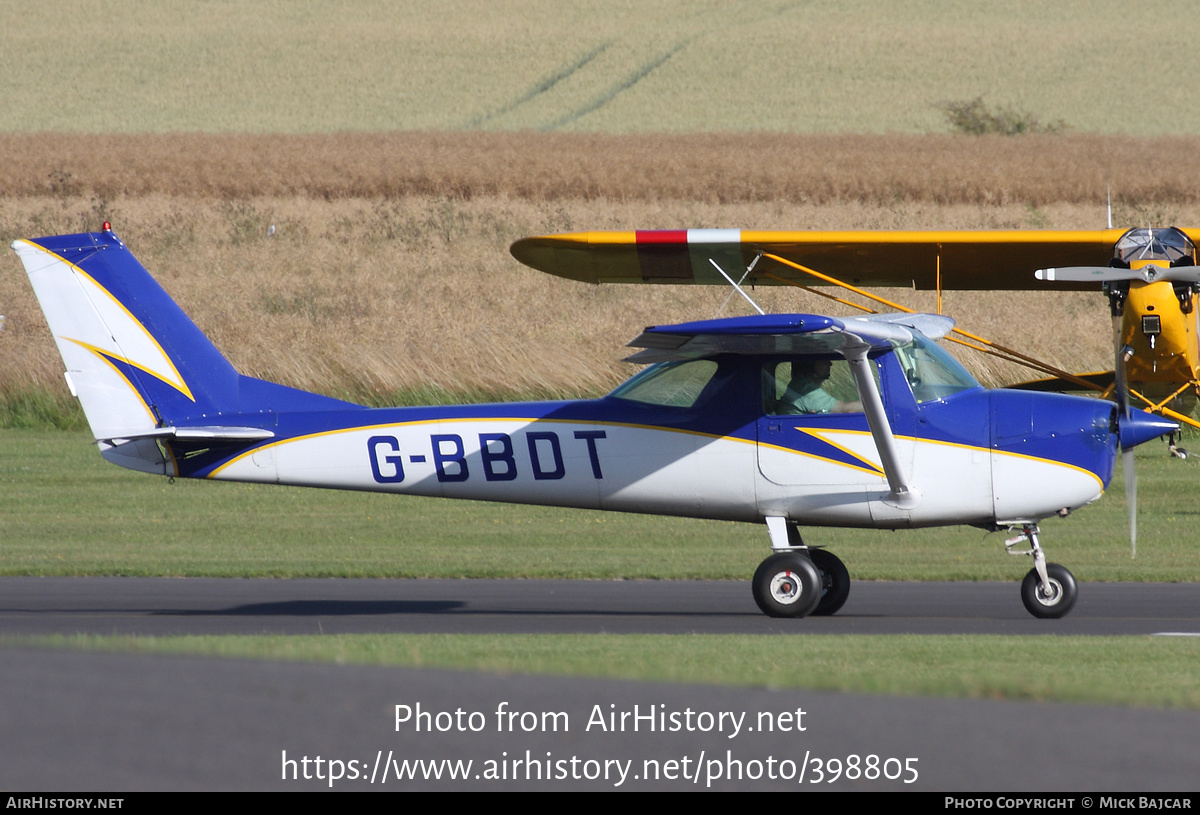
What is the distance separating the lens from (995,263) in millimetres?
16391

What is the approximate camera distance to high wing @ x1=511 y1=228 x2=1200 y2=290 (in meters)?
14.7

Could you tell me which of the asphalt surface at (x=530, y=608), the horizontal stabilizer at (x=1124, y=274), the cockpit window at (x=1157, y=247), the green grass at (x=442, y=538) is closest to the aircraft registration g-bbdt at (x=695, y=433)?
the asphalt surface at (x=530, y=608)

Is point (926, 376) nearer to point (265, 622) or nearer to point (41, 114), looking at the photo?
point (265, 622)

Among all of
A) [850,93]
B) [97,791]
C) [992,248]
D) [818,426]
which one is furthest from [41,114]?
[97,791]

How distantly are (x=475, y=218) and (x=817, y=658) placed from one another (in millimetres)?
31153

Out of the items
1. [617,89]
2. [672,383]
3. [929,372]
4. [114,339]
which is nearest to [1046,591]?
[929,372]

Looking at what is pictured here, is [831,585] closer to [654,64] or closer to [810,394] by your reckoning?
[810,394]

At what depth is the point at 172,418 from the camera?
10648mm

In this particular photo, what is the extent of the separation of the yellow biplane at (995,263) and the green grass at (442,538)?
1767 mm

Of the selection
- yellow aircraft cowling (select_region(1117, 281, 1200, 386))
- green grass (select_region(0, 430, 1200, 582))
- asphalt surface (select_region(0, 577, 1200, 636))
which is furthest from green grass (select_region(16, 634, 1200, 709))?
yellow aircraft cowling (select_region(1117, 281, 1200, 386))

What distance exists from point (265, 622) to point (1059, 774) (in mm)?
6646

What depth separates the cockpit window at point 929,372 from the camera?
9.99 m

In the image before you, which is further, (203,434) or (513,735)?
A: (203,434)

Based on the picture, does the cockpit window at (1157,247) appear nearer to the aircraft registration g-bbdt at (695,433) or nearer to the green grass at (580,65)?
the aircraft registration g-bbdt at (695,433)
